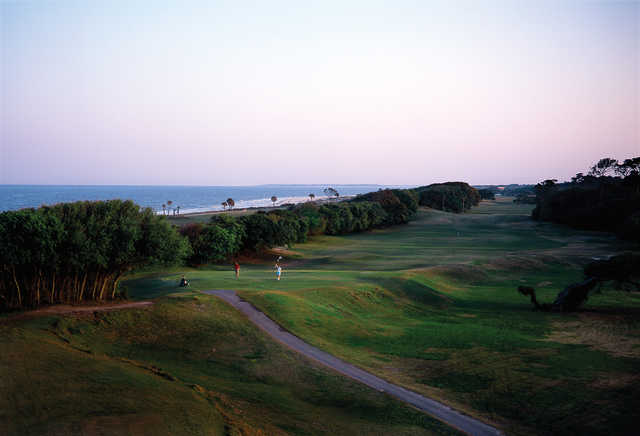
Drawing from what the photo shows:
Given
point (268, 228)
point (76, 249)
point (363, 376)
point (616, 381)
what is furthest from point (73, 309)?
point (268, 228)

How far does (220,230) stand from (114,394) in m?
48.1

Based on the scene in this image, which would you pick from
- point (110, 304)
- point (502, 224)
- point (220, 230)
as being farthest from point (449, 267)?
point (502, 224)

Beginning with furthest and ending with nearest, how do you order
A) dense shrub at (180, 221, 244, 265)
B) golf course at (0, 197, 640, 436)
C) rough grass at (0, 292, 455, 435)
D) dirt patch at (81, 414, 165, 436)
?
dense shrub at (180, 221, 244, 265) < golf course at (0, 197, 640, 436) < rough grass at (0, 292, 455, 435) < dirt patch at (81, 414, 165, 436)

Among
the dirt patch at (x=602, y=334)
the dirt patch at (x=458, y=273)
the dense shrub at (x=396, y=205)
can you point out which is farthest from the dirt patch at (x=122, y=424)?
the dense shrub at (x=396, y=205)

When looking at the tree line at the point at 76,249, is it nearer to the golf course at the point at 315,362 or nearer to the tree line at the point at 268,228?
the golf course at the point at 315,362

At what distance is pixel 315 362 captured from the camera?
2350 centimetres

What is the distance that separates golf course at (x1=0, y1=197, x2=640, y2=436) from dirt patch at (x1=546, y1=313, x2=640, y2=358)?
12 centimetres

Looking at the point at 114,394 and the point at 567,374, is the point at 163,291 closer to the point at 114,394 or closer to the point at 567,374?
the point at 114,394

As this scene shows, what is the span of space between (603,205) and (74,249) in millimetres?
112311

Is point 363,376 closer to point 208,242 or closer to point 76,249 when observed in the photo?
point 76,249

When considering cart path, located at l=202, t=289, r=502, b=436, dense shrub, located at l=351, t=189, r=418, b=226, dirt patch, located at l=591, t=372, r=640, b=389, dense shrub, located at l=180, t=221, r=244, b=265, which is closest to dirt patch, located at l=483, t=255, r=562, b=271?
dense shrub, located at l=180, t=221, r=244, b=265

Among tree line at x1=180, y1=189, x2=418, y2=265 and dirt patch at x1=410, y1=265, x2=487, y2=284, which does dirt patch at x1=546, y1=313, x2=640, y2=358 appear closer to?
dirt patch at x1=410, y1=265, x2=487, y2=284

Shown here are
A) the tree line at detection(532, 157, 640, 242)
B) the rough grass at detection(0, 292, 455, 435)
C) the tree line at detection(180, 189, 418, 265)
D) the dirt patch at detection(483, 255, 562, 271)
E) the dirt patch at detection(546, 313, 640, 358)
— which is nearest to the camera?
the rough grass at detection(0, 292, 455, 435)

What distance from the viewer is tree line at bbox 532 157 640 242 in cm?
9662
